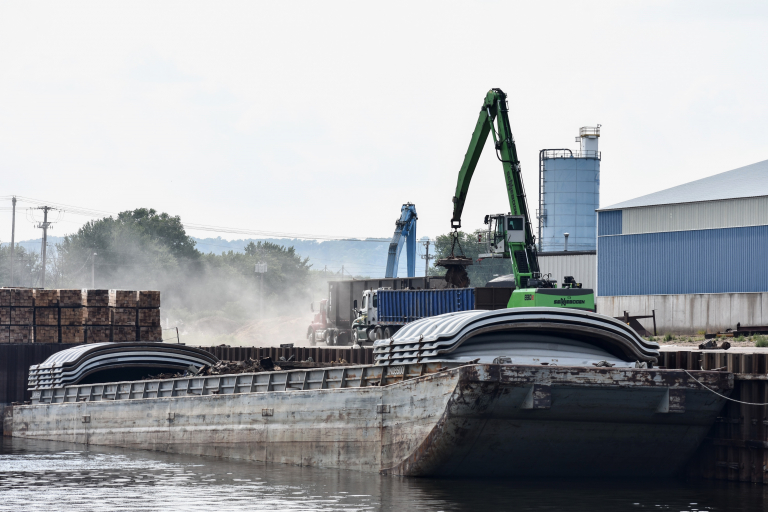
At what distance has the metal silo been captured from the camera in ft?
285

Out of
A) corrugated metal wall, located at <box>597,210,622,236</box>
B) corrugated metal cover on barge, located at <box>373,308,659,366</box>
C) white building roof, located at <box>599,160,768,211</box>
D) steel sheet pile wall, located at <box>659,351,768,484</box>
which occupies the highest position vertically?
white building roof, located at <box>599,160,768,211</box>

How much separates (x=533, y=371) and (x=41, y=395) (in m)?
20.1

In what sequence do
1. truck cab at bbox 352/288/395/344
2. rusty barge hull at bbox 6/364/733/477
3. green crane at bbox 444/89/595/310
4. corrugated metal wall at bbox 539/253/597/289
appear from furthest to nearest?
corrugated metal wall at bbox 539/253/597/289, truck cab at bbox 352/288/395/344, green crane at bbox 444/89/595/310, rusty barge hull at bbox 6/364/733/477

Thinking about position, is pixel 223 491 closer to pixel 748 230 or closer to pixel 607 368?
pixel 607 368

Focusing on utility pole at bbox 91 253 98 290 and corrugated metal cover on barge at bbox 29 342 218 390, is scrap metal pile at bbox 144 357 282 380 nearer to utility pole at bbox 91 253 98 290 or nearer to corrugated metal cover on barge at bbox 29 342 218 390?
corrugated metal cover on barge at bbox 29 342 218 390

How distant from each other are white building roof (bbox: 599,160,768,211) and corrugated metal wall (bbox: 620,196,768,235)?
271mm

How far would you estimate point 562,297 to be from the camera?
107 ft

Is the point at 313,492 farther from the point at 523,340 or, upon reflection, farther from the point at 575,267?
the point at 575,267

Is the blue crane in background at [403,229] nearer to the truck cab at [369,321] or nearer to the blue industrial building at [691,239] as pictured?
the blue industrial building at [691,239]

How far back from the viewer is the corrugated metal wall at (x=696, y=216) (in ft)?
149

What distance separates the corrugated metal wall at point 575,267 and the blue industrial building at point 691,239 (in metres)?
7.31

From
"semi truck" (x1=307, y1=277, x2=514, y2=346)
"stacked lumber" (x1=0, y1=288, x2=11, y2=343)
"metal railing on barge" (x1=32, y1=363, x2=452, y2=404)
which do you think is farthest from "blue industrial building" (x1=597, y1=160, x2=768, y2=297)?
"metal railing on barge" (x1=32, y1=363, x2=452, y2=404)

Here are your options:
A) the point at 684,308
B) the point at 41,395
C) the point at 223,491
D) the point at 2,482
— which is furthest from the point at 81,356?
the point at 684,308

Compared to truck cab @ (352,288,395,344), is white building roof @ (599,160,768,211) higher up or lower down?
higher up
